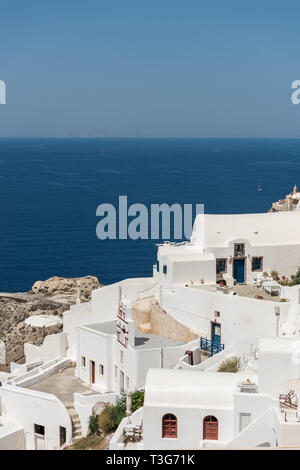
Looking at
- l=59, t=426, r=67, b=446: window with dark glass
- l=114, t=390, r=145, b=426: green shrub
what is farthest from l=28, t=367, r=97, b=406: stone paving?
l=114, t=390, r=145, b=426: green shrub

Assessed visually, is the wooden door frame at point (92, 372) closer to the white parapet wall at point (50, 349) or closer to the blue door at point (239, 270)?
the white parapet wall at point (50, 349)

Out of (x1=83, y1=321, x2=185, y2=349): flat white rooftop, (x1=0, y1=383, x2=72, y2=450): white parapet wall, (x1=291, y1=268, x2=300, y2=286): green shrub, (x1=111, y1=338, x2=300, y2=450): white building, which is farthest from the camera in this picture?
(x1=291, y1=268, x2=300, y2=286): green shrub

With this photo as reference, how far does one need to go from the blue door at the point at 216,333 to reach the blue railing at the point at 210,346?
0.67 ft

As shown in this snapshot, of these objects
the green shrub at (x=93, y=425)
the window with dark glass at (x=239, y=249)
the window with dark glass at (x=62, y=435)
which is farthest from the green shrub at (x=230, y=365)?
the window with dark glass at (x=239, y=249)

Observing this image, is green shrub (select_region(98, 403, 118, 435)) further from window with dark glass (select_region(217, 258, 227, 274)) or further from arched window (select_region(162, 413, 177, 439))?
window with dark glass (select_region(217, 258, 227, 274))

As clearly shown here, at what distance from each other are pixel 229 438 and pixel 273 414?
2.90 metres

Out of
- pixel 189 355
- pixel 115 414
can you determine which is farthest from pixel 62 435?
pixel 189 355

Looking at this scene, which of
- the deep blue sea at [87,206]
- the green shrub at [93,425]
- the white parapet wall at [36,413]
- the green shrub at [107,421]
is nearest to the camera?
the green shrub at [107,421]

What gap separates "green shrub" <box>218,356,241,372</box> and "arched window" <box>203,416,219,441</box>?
24.1 ft

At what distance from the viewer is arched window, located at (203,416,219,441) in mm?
25391

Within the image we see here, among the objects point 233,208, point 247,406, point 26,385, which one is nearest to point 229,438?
point 247,406

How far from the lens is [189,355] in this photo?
1407 inches

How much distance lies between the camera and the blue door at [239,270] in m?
42.4
